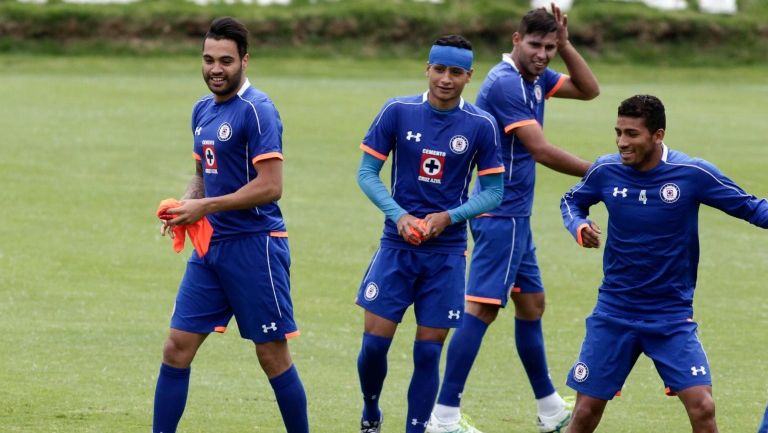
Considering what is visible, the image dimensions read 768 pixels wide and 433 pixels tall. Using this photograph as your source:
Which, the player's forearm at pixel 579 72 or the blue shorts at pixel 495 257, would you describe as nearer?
the blue shorts at pixel 495 257

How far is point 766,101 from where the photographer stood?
3039 centimetres

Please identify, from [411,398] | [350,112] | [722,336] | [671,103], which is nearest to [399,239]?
[411,398]

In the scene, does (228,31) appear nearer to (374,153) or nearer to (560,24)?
(374,153)

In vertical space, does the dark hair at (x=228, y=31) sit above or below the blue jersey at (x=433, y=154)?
above

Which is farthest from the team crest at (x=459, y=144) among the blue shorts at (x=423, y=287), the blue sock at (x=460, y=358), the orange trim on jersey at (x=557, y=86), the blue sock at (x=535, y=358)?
the blue sock at (x=535, y=358)

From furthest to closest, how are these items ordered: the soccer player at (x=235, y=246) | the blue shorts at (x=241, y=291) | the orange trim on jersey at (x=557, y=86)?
1. the orange trim on jersey at (x=557, y=86)
2. the blue shorts at (x=241, y=291)
3. the soccer player at (x=235, y=246)

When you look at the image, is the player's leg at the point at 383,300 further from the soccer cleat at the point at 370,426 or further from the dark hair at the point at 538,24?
the dark hair at the point at 538,24

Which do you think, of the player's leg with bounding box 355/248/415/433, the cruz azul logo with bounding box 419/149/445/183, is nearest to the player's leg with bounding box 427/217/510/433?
the player's leg with bounding box 355/248/415/433

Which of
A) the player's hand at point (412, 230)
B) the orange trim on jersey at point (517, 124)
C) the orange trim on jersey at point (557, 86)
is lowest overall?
the player's hand at point (412, 230)

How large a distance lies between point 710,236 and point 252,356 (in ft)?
27.5

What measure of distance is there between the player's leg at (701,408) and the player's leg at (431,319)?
5.25 feet

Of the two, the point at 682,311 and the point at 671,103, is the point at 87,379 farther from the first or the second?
the point at 671,103

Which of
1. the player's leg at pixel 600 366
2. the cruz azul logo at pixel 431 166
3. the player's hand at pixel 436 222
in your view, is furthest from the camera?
the cruz azul logo at pixel 431 166

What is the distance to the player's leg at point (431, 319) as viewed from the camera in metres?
8.72
